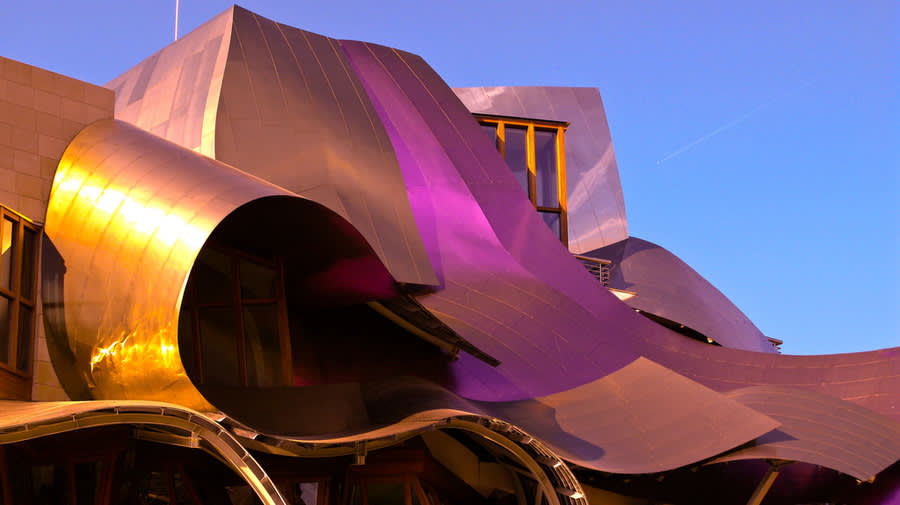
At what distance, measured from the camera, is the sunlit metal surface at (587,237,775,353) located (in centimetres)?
3216

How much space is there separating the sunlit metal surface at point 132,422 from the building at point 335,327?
4 cm

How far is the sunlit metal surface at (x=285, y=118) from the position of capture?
21.4m

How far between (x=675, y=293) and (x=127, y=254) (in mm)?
20733

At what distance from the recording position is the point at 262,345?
1944 cm

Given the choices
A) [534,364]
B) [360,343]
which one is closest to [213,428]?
[360,343]

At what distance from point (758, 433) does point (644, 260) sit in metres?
14.2

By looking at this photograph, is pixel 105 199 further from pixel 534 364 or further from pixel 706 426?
pixel 706 426

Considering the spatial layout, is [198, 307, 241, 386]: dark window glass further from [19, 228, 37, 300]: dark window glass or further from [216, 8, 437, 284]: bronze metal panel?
[216, 8, 437, 284]: bronze metal panel

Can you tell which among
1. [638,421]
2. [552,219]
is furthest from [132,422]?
[552,219]

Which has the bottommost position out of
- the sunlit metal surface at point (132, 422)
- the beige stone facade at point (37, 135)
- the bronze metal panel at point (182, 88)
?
the sunlit metal surface at point (132, 422)

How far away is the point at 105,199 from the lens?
16422 millimetres

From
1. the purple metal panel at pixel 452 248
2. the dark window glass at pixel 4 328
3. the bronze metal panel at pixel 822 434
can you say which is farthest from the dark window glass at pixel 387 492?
the bronze metal panel at pixel 822 434

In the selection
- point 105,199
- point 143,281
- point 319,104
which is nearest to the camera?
point 143,281

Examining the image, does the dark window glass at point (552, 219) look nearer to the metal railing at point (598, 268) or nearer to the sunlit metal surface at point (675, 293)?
the metal railing at point (598, 268)
